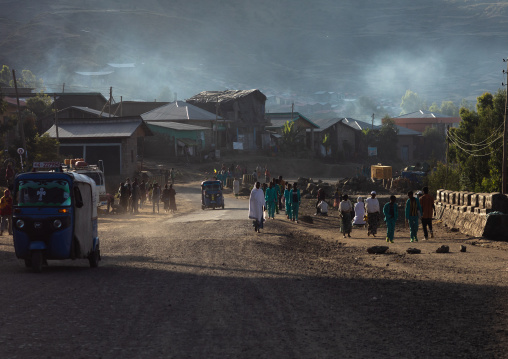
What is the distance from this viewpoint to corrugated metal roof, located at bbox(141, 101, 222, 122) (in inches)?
2857

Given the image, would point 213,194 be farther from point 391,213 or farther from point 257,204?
point 391,213

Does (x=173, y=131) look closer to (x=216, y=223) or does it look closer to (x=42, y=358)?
(x=216, y=223)

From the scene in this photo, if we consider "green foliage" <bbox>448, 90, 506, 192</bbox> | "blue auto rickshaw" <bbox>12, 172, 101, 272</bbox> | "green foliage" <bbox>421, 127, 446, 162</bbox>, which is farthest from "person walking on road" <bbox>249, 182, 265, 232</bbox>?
"green foliage" <bbox>421, 127, 446, 162</bbox>

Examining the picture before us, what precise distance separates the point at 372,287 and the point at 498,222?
1245cm

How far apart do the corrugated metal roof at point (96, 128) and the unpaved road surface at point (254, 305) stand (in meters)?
29.6

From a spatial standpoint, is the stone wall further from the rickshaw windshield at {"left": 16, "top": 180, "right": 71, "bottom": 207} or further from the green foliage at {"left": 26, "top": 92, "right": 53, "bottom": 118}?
the green foliage at {"left": 26, "top": 92, "right": 53, "bottom": 118}

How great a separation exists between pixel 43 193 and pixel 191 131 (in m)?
52.1

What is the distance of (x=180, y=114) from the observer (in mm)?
73438

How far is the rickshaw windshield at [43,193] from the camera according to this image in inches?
518

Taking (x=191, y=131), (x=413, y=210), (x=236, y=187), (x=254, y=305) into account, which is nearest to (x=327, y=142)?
(x=191, y=131)

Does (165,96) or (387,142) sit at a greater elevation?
(165,96)

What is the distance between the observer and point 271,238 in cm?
2152

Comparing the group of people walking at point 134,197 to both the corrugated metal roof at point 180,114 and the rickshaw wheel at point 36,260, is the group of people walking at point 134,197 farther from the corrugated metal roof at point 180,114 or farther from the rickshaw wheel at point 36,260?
the corrugated metal roof at point 180,114

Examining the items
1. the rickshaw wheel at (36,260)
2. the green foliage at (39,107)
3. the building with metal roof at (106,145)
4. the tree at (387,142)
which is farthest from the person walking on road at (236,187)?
the tree at (387,142)
